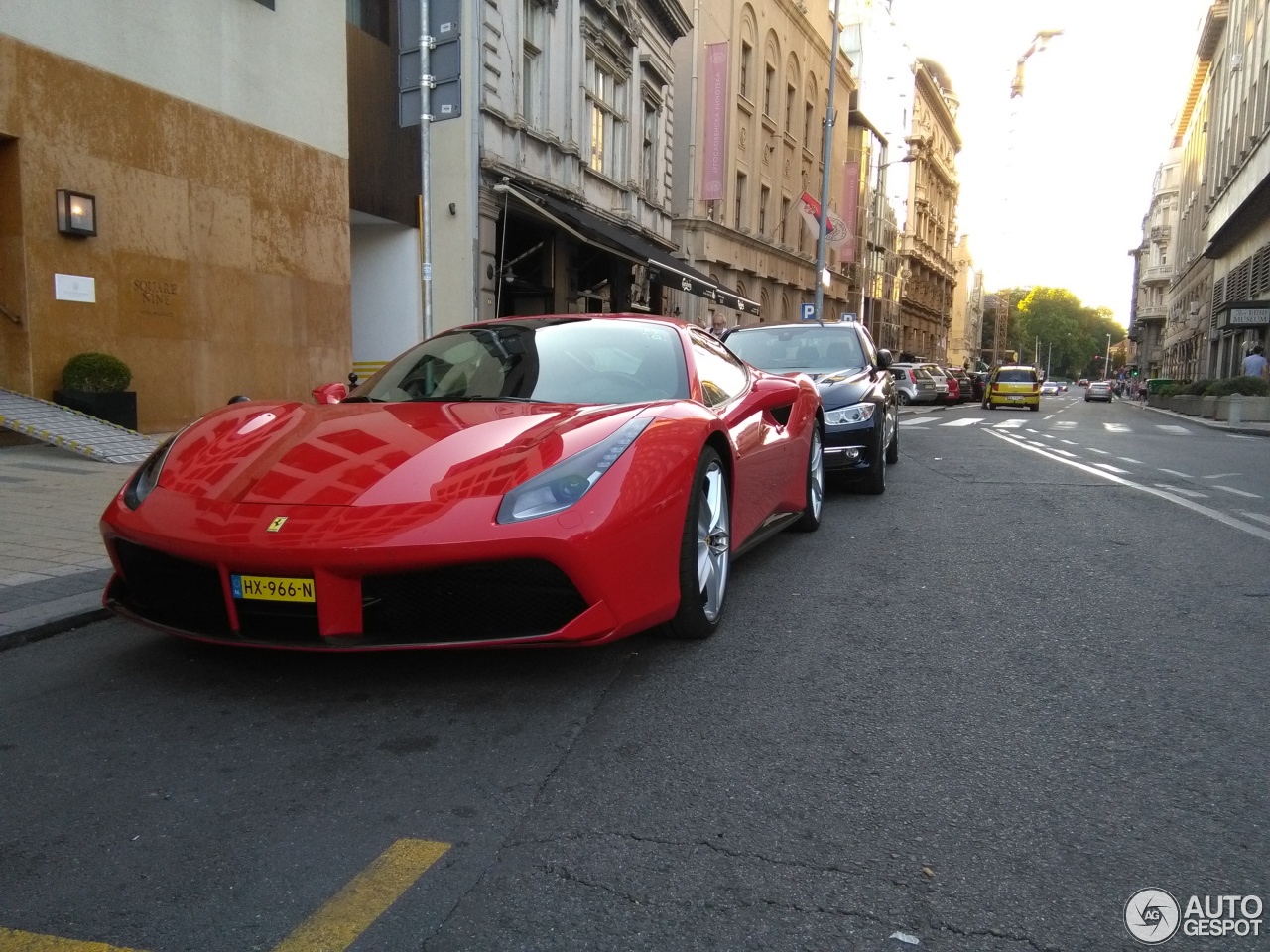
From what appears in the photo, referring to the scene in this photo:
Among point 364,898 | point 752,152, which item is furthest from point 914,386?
point 364,898

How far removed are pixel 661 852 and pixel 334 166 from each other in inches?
489

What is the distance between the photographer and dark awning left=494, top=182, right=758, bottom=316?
16.0m

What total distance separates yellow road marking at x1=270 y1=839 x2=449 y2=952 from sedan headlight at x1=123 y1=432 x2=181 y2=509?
69.2 inches

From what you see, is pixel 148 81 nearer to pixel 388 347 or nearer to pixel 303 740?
pixel 388 347

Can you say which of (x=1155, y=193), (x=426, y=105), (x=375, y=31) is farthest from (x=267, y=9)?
(x=1155, y=193)

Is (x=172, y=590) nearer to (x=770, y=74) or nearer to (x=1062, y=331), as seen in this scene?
(x=770, y=74)

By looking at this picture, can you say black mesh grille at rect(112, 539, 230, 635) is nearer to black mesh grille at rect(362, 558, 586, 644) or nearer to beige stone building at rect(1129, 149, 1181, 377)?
black mesh grille at rect(362, 558, 586, 644)

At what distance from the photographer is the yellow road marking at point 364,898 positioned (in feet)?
5.74

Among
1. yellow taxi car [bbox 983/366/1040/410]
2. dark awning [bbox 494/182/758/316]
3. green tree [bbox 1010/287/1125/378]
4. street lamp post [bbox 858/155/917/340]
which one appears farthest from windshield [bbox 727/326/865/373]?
green tree [bbox 1010/287/1125/378]

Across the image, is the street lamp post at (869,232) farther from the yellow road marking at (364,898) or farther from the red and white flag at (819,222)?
the yellow road marking at (364,898)

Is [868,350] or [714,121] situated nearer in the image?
[868,350]

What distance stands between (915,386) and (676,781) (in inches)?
1328

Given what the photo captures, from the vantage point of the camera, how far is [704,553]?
3.62 metres

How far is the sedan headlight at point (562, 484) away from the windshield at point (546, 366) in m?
0.77
